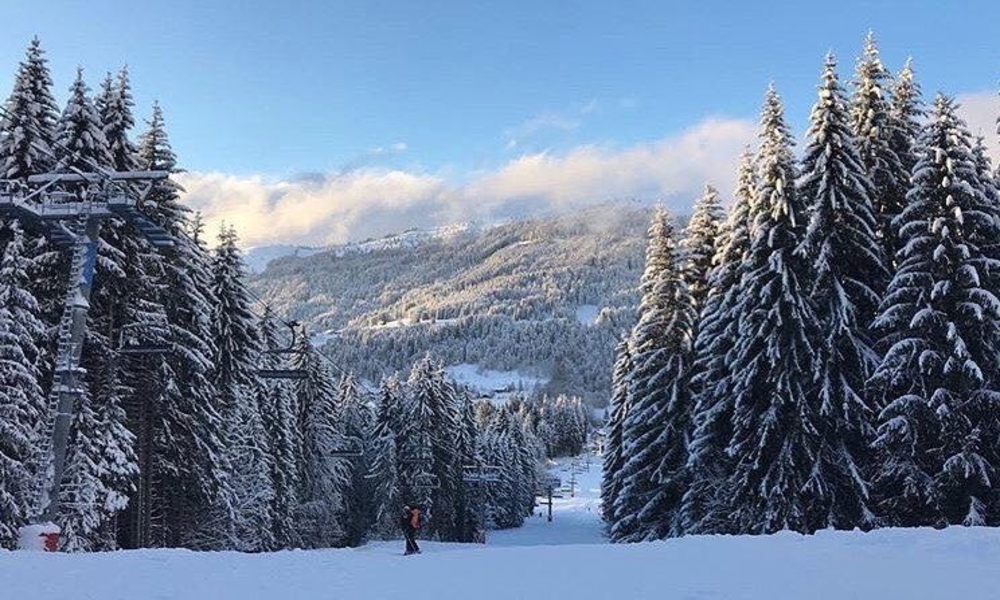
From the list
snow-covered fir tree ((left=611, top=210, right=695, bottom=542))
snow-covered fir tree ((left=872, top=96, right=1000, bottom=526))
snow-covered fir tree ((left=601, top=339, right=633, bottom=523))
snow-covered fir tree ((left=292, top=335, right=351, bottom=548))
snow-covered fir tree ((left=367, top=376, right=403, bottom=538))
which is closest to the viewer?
snow-covered fir tree ((left=872, top=96, right=1000, bottom=526))

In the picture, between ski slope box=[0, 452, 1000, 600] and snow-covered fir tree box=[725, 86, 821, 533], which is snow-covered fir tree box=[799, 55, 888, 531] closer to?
snow-covered fir tree box=[725, 86, 821, 533]

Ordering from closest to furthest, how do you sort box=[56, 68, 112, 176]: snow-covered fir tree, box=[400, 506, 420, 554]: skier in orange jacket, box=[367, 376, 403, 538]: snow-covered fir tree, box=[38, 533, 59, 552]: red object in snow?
box=[38, 533, 59, 552]: red object in snow → box=[400, 506, 420, 554]: skier in orange jacket → box=[56, 68, 112, 176]: snow-covered fir tree → box=[367, 376, 403, 538]: snow-covered fir tree

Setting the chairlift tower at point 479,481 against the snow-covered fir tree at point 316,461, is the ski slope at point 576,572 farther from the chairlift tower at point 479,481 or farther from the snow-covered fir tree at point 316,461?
the chairlift tower at point 479,481

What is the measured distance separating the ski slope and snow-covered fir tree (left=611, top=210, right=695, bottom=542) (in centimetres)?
1463

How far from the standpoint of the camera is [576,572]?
590 inches

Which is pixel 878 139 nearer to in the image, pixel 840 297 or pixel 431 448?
pixel 840 297

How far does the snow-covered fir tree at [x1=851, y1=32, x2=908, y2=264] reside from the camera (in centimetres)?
2945

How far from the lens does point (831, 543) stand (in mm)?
17438

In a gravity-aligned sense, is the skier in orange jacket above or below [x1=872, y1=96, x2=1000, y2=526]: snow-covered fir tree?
below

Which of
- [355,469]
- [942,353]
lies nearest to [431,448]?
[355,469]

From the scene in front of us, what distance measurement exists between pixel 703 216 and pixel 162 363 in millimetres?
21991

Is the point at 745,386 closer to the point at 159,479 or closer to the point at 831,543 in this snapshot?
the point at 831,543

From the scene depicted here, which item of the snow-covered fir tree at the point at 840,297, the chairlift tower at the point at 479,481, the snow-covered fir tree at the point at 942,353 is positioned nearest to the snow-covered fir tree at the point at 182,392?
the snow-covered fir tree at the point at 840,297

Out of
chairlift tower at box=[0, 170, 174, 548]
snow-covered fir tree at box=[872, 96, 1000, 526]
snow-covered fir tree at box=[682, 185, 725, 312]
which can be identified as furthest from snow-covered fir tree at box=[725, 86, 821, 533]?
chairlift tower at box=[0, 170, 174, 548]
